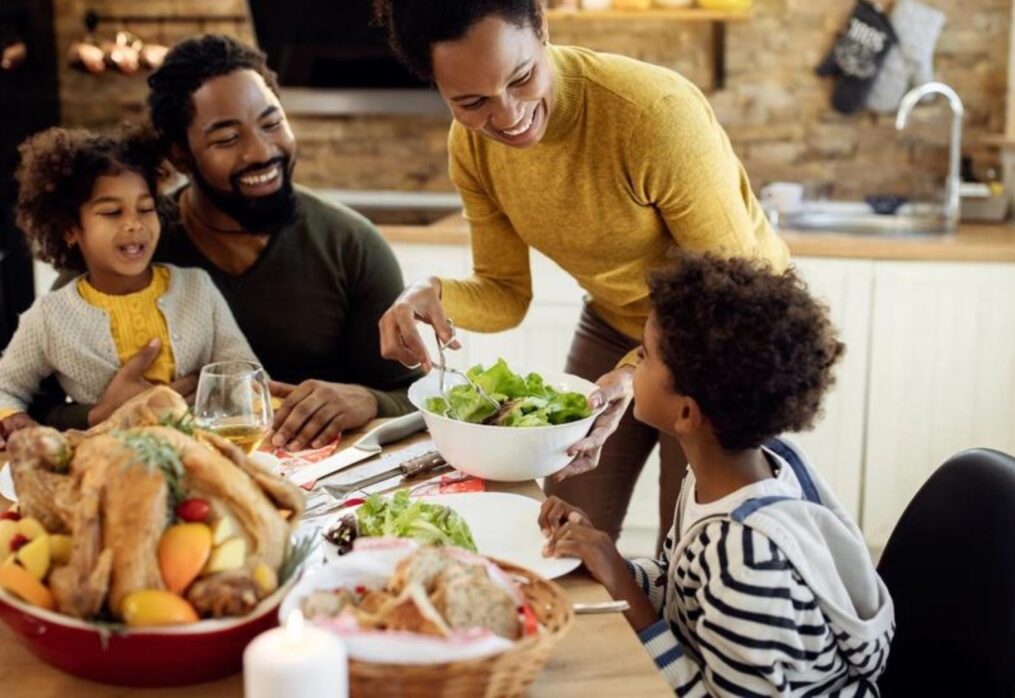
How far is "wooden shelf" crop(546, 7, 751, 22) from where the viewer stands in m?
3.45

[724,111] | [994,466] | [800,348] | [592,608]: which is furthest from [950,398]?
[592,608]

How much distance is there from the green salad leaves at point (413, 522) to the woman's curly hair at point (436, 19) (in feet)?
2.05

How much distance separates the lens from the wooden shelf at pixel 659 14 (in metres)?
3.45

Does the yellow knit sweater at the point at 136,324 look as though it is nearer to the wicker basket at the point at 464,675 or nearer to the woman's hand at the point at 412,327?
the woman's hand at the point at 412,327

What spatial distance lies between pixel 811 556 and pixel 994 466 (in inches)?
12.7

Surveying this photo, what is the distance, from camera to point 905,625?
1.46 metres

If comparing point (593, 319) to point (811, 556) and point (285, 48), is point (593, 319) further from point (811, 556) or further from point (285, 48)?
point (285, 48)

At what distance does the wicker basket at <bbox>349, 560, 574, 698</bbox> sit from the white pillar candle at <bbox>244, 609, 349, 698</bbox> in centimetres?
7

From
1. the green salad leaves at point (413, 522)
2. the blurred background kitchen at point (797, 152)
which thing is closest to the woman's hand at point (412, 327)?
the green salad leaves at point (413, 522)

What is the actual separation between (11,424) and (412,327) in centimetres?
60

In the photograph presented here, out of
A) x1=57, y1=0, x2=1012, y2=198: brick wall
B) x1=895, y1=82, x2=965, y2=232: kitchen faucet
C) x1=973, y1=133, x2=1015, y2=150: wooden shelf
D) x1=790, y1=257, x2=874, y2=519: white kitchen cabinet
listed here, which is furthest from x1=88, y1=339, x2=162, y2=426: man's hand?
x1=973, y1=133, x2=1015, y2=150: wooden shelf

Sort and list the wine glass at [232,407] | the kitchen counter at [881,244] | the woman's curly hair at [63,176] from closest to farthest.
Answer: the wine glass at [232,407] < the woman's curly hair at [63,176] < the kitchen counter at [881,244]

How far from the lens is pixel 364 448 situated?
167 cm

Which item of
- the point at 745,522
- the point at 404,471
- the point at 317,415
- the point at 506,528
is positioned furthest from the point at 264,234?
the point at 745,522
